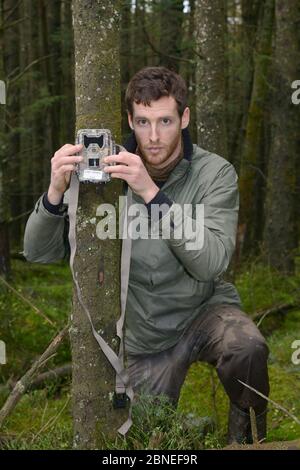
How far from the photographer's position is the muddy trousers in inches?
140

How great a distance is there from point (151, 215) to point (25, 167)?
46.9 ft

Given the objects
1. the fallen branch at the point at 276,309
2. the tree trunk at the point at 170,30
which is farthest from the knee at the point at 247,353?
the tree trunk at the point at 170,30

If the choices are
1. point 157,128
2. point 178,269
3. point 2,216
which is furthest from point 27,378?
point 2,216

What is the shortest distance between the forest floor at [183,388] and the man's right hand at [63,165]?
1.25 meters

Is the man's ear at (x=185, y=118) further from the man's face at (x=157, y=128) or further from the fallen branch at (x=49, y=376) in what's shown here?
the fallen branch at (x=49, y=376)

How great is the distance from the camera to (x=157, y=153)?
144 inches

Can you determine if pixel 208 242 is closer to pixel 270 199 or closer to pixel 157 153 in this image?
pixel 157 153

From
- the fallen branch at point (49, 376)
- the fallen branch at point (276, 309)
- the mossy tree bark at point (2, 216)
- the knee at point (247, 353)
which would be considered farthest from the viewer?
the fallen branch at point (276, 309)

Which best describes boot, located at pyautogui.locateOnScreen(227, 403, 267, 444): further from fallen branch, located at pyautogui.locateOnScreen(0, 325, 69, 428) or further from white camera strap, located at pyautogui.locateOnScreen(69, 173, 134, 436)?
fallen branch, located at pyautogui.locateOnScreen(0, 325, 69, 428)

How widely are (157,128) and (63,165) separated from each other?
2.74ft

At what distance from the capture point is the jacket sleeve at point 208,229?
9.96 feet

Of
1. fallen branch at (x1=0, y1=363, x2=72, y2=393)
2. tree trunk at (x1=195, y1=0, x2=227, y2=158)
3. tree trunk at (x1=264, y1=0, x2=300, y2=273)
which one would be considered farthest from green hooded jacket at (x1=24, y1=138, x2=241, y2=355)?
tree trunk at (x1=264, y1=0, x2=300, y2=273)

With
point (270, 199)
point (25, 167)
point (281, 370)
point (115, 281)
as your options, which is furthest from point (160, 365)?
point (25, 167)

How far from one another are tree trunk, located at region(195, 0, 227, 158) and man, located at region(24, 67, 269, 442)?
246 cm
